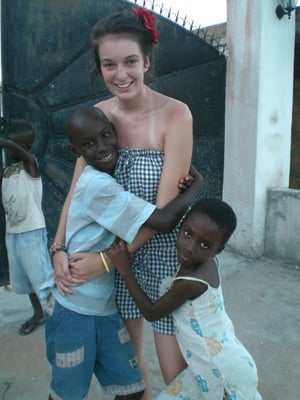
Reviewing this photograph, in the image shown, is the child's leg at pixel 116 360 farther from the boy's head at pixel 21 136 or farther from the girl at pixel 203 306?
the boy's head at pixel 21 136

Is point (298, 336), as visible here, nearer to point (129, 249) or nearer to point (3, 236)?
point (129, 249)

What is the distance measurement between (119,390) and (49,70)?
7.82 ft

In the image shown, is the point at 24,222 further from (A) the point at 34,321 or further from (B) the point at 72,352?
(B) the point at 72,352

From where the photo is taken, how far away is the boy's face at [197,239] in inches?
55.4

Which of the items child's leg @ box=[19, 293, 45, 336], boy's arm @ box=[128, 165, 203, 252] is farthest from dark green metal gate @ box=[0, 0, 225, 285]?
boy's arm @ box=[128, 165, 203, 252]

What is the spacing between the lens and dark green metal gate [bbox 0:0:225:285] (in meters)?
3.04

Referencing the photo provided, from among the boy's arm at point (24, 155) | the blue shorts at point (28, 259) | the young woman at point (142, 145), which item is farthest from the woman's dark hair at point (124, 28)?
the blue shorts at point (28, 259)

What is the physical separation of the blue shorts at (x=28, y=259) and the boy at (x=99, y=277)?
111 centimetres

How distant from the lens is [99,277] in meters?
1.52

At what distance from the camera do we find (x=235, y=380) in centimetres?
142

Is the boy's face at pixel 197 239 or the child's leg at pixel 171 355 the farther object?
the child's leg at pixel 171 355

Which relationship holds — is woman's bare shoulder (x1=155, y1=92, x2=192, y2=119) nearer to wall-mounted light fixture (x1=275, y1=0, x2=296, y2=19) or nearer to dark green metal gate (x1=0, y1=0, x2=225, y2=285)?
dark green metal gate (x1=0, y1=0, x2=225, y2=285)

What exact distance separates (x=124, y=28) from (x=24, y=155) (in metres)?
1.45

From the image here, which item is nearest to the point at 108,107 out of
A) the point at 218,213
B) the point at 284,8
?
the point at 218,213
